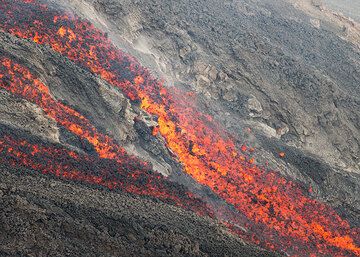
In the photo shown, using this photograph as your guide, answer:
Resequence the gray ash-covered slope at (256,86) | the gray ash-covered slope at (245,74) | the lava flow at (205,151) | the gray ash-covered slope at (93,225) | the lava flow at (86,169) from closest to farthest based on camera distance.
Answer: the gray ash-covered slope at (93,225), the lava flow at (86,169), the lava flow at (205,151), the gray ash-covered slope at (256,86), the gray ash-covered slope at (245,74)

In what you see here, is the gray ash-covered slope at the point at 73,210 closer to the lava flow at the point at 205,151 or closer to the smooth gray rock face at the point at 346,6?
the lava flow at the point at 205,151

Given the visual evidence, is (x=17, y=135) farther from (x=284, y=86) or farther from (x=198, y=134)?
(x=284, y=86)

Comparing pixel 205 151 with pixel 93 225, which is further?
pixel 205 151

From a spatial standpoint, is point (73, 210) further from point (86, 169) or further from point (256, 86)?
point (256, 86)

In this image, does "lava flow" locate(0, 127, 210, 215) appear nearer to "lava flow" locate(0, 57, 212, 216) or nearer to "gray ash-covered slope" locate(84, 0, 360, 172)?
"lava flow" locate(0, 57, 212, 216)

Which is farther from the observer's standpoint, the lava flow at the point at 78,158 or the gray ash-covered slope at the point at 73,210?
the lava flow at the point at 78,158

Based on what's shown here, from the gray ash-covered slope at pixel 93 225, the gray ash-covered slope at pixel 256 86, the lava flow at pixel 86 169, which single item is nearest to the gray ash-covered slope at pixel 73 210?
the gray ash-covered slope at pixel 93 225

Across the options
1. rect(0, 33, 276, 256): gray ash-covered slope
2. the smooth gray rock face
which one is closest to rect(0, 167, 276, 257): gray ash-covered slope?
rect(0, 33, 276, 256): gray ash-covered slope

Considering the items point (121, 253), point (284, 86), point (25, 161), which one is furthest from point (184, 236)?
point (284, 86)

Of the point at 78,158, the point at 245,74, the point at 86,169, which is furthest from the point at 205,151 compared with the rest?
the point at 86,169
